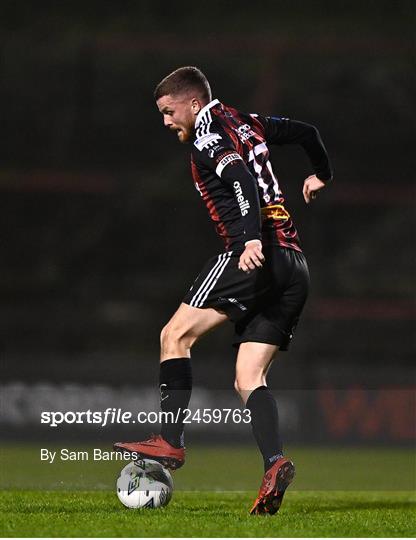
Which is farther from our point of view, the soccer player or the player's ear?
the player's ear

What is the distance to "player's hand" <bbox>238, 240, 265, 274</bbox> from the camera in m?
4.28

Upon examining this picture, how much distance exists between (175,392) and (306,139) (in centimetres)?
128

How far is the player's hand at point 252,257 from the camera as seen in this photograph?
4277 mm

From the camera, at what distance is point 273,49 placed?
13648 millimetres

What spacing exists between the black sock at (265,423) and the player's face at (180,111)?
3.64 feet

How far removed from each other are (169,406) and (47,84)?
9191 millimetres

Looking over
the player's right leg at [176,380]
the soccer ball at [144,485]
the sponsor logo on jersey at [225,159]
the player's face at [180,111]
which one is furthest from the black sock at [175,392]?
the player's face at [180,111]

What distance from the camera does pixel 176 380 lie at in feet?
14.9

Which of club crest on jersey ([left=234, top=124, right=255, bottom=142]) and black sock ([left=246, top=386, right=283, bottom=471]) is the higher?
club crest on jersey ([left=234, top=124, right=255, bottom=142])

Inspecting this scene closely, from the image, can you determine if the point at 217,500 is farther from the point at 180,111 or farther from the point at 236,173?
the point at 180,111

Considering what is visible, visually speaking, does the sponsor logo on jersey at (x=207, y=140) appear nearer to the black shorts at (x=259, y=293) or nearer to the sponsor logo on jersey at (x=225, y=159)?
the sponsor logo on jersey at (x=225, y=159)

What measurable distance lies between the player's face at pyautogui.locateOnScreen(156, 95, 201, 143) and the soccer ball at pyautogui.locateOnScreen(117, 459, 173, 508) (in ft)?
4.45

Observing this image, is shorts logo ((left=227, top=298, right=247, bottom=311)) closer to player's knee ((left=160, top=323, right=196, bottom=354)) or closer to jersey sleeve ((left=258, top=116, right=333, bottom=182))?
player's knee ((left=160, top=323, right=196, bottom=354))

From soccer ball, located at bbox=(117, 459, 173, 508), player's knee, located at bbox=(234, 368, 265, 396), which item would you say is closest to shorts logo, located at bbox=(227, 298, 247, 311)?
player's knee, located at bbox=(234, 368, 265, 396)
